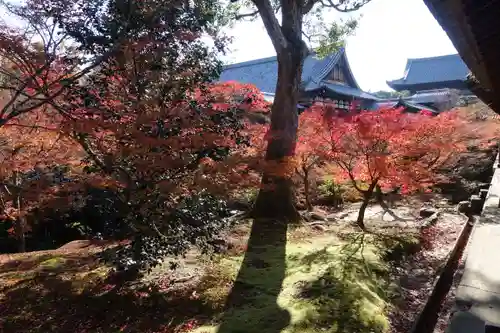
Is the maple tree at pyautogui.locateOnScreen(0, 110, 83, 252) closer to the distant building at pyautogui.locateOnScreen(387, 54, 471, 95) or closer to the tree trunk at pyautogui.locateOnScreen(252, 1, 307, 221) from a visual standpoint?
the tree trunk at pyautogui.locateOnScreen(252, 1, 307, 221)

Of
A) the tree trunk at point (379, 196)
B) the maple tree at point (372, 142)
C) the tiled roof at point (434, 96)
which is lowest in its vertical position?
the tree trunk at point (379, 196)

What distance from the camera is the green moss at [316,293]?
12.8 ft

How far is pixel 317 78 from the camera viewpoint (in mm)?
24203

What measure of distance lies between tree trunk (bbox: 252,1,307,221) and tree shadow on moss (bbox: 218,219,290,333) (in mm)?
969

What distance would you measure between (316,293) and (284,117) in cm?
404

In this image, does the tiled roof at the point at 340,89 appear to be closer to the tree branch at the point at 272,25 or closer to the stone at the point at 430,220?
the stone at the point at 430,220

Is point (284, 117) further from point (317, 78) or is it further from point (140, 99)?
point (317, 78)

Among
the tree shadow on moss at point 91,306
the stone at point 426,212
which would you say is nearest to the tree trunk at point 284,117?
the tree shadow on moss at point 91,306

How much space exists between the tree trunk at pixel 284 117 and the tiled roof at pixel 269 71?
50.9 ft

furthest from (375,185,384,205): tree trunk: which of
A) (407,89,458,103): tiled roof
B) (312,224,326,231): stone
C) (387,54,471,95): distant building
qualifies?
(387,54,471,95): distant building

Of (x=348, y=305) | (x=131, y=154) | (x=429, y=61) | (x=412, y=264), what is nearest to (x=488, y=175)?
(x=412, y=264)

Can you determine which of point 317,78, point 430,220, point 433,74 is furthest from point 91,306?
point 433,74

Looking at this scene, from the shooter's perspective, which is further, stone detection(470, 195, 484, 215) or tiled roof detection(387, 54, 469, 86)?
tiled roof detection(387, 54, 469, 86)

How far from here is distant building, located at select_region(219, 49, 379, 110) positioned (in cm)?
2375
